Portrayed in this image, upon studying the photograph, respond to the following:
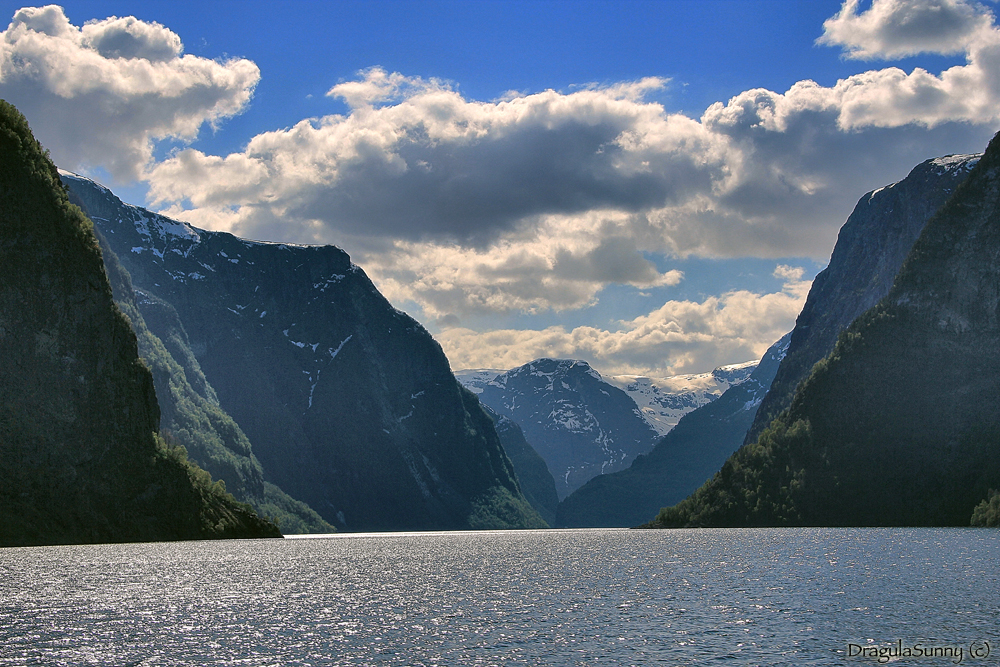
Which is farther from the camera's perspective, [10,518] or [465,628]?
[10,518]

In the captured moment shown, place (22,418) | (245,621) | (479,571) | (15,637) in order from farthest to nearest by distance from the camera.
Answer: (22,418) → (479,571) → (245,621) → (15,637)


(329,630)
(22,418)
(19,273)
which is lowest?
(329,630)

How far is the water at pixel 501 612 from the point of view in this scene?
55.3 m

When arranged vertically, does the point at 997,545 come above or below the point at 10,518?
below

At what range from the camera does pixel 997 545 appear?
148875mm

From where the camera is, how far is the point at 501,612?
249ft

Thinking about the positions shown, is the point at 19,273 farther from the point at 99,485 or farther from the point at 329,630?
the point at 329,630

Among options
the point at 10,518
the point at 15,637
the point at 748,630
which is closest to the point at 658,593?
the point at 748,630

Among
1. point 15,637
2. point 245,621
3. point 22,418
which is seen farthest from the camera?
point 22,418

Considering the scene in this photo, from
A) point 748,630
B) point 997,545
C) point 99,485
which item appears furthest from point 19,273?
point 997,545

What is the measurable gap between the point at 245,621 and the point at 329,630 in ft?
27.1

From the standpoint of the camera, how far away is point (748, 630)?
63.6 metres

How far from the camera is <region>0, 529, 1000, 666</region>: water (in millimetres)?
55344

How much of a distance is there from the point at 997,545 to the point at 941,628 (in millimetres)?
101219
